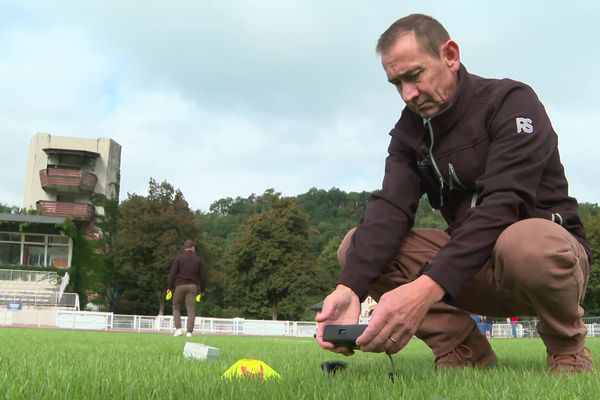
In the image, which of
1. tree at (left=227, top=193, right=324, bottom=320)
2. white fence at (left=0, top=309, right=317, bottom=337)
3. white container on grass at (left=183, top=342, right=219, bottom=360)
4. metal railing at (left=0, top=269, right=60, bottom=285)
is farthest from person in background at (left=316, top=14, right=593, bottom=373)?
metal railing at (left=0, top=269, right=60, bottom=285)

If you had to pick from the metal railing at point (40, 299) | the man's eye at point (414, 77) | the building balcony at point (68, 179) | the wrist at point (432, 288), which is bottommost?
the metal railing at point (40, 299)

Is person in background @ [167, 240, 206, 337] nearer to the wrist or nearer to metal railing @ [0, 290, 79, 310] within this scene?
the wrist

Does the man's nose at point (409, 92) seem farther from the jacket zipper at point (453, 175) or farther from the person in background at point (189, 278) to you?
the person in background at point (189, 278)

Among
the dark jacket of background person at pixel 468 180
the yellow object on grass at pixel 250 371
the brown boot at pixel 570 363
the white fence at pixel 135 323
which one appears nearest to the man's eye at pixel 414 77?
the dark jacket of background person at pixel 468 180

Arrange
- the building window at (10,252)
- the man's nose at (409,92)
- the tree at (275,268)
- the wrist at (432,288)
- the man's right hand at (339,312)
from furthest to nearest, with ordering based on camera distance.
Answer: the building window at (10,252) < the tree at (275,268) < the man's nose at (409,92) < the man's right hand at (339,312) < the wrist at (432,288)

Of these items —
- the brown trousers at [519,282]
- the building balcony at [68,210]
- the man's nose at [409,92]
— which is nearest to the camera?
the brown trousers at [519,282]

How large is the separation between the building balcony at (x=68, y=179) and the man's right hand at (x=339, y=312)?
1978 inches

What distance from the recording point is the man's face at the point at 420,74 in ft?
8.61

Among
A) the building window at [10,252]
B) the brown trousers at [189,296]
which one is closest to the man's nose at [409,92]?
the brown trousers at [189,296]

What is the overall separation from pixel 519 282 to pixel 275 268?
48164 millimetres

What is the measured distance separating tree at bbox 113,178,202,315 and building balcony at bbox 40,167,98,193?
495 centimetres

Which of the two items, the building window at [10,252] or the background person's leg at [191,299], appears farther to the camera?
the building window at [10,252]

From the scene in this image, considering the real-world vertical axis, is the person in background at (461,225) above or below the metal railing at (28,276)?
below

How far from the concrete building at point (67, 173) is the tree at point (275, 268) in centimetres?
1216
